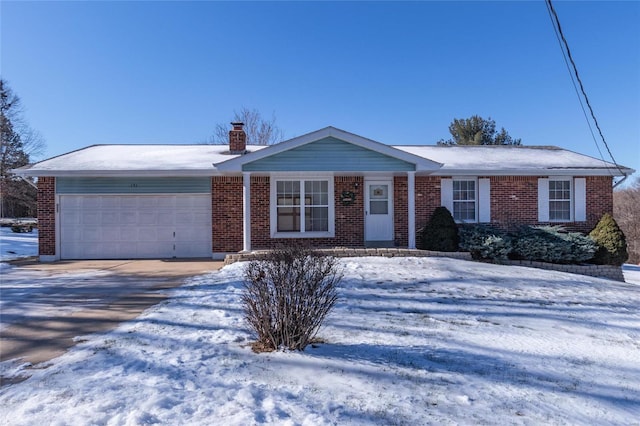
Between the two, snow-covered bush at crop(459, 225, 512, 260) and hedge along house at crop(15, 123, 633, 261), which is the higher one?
hedge along house at crop(15, 123, 633, 261)

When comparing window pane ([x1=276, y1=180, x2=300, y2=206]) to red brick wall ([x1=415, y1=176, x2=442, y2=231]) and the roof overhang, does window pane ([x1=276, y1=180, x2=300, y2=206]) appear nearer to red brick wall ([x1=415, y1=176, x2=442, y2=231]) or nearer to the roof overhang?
the roof overhang

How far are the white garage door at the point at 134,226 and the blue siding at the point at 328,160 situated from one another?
299 centimetres

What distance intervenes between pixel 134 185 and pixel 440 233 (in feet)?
32.3

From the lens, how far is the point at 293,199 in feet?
39.8

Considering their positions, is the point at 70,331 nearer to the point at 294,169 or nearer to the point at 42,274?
the point at 42,274

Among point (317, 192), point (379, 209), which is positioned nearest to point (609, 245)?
point (379, 209)

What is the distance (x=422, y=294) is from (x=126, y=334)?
5.00 meters

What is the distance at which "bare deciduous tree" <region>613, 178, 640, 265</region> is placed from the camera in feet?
84.6

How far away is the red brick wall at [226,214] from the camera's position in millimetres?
12195

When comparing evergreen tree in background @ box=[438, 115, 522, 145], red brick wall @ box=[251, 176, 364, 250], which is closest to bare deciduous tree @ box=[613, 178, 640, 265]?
evergreen tree in background @ box=[438, 115, 522, 145]

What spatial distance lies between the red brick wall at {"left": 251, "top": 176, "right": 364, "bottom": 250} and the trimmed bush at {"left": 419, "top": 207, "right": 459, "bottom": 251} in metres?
2.11

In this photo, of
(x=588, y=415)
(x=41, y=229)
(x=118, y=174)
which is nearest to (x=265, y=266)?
(x=588, y=415)

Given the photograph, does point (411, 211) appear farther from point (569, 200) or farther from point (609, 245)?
point (609, 245)

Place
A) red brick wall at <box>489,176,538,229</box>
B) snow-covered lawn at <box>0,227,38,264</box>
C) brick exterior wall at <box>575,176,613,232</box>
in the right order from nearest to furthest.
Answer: red brick wall at <box>489,176,538,229</box> → brick exterior wall at <box>575,176,613,232</box> → snow-covered lawn at <box>0,227,38,264</box>
